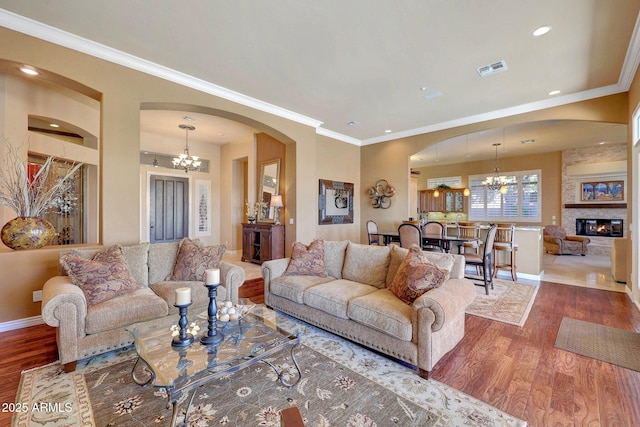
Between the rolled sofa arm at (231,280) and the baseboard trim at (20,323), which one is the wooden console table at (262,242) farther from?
the baseboard trim at (20,323)

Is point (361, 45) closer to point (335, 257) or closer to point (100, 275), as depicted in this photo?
point (335, 257)

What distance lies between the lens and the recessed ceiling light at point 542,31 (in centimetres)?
296

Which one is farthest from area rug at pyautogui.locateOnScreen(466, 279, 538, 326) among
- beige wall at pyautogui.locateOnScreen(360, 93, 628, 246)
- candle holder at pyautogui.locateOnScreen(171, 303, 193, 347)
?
candle holder at pyautogui.locateOnScreen(171, 303, 193, 347)

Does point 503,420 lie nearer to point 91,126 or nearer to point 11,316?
point 11,316

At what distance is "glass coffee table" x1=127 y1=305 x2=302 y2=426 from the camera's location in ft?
5.44

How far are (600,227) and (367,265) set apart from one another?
9.40 meters

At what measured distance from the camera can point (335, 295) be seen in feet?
9.50

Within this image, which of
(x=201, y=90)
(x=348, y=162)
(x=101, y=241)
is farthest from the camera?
(x=348, y=162)

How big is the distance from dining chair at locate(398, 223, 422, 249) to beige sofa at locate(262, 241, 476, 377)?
69.0 inches

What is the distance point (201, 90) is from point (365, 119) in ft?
10.6

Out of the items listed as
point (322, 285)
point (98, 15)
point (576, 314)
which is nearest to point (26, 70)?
point (98, 15)

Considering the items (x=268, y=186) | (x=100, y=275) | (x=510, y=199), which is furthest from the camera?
(x=510, y=199)

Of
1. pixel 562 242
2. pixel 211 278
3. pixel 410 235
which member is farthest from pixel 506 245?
pixel 211 278

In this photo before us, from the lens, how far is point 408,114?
561 cm
